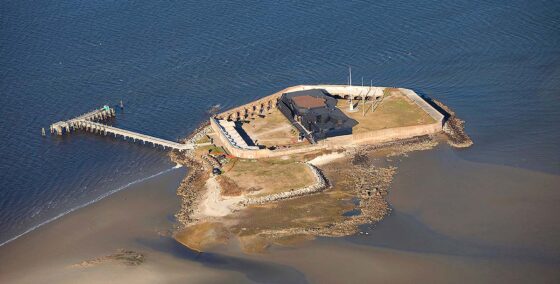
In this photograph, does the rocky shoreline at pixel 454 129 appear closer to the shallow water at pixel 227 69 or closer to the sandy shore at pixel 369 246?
the shallow water at pixel 227 69

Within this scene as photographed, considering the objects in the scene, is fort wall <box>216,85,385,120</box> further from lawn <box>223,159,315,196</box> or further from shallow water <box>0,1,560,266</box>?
lawn <box>223,159,315,196</box>

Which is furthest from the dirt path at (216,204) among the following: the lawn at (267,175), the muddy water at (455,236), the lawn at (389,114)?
the lawn at (389,114)

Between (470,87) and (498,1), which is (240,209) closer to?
(470,87)

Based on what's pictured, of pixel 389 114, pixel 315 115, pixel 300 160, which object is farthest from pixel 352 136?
pixel 389 114

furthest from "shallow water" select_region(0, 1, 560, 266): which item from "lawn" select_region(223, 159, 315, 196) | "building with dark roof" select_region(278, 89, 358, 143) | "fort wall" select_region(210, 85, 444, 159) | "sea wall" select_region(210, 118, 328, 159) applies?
"lawn" select_region(223, 159, 315, 196)

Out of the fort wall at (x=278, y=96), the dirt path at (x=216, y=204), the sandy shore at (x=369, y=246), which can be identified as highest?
the fort wall at (x=278, y=96)
